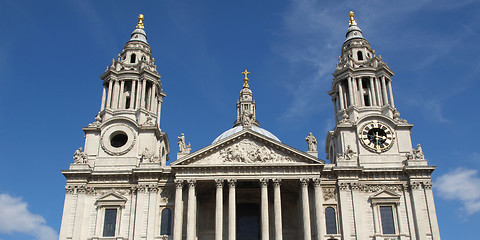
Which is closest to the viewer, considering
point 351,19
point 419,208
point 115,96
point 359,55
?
point 419,208

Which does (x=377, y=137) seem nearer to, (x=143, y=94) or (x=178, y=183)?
(x=178, y=183)

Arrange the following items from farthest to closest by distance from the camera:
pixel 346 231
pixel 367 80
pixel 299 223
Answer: pixel 367 80 < pixel 299 223 < pixel 346 231

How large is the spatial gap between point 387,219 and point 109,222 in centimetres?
2104

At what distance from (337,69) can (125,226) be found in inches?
915

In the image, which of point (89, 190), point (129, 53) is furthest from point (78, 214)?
point (129, 53)

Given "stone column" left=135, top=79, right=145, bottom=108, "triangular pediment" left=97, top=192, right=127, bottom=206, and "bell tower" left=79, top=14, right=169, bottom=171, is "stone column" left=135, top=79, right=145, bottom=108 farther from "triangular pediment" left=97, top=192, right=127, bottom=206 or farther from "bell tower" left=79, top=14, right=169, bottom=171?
"triangular pediment" left=97, top=192, right=127, bottom=206

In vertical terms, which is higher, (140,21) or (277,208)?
(140,21)

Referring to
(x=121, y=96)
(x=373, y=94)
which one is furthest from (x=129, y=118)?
(x=373, y=94)

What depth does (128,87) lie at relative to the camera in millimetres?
48500

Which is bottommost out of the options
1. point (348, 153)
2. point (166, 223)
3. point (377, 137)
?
point (166, 223)

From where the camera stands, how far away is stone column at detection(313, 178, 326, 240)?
3850 centimetres

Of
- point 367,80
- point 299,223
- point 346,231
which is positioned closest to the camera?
point 346,231

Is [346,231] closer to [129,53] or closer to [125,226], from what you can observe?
[125,226]

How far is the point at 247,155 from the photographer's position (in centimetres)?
4128
